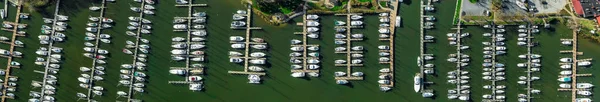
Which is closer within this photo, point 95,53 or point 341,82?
point 341,82

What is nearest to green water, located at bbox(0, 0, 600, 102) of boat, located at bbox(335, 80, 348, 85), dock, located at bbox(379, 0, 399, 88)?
boat, located at bbox(335, 80, 348, 85)

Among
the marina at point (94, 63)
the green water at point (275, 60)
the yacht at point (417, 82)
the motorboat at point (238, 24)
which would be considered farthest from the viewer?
the marina at point (94, 63)

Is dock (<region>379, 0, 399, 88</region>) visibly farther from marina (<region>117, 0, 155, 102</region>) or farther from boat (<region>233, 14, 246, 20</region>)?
marina (<region>117, 0, 155, 102</region>)

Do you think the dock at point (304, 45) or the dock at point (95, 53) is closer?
the dock at point (304, 45)

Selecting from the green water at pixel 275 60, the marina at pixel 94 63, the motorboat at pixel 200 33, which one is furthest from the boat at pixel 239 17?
the marina at pixel 94 63

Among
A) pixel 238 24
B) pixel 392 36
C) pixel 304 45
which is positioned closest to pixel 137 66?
pixel 238 24

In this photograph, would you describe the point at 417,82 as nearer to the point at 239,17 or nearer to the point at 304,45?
the point at 304,45

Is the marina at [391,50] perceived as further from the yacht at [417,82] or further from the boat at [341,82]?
the boat at [341,82]

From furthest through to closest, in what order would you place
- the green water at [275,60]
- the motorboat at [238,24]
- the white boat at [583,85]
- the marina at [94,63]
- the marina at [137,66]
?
the marina at [94,63], the marina at [137,66], the motorboat at [238,24], the green water at [275,60], the white boat at [583,85]
